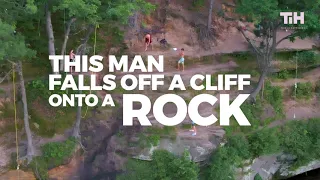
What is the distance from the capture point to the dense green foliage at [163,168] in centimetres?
1617

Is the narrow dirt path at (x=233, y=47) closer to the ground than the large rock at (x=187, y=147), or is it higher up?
higher up

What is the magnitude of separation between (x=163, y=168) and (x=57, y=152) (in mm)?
4008

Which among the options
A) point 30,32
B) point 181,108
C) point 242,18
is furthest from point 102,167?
point 242,18

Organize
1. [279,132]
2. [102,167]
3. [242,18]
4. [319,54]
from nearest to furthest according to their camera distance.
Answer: [102,167], [279,132], [319,54], [242,18]

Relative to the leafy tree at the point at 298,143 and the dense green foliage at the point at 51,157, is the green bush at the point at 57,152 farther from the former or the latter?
the leafy tree at the point at 298,143

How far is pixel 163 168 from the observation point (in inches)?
647

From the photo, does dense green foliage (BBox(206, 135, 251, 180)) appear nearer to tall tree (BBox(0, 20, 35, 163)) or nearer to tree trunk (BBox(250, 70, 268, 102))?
tree trunk (BBox(250, 70, 268, 102))

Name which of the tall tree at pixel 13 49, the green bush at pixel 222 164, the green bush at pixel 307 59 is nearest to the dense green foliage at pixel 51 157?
the tall tree at pixel 13 49

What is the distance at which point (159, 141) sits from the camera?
1741 centimetres

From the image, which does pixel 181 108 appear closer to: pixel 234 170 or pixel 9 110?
pixel 234 170

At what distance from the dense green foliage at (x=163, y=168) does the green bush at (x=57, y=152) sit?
2.15m

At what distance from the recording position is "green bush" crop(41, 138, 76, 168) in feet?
54.0

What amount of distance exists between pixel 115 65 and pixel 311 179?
1084cm

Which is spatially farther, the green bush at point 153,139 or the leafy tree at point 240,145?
the leafy tree at point 240,145
